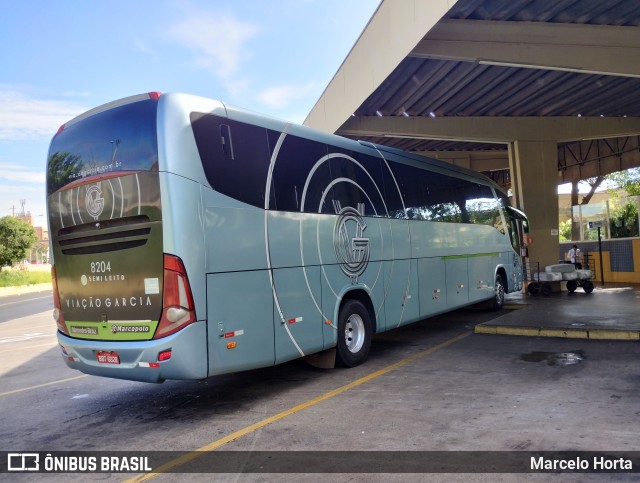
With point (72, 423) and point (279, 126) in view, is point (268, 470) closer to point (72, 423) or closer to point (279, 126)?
point (72, 423)

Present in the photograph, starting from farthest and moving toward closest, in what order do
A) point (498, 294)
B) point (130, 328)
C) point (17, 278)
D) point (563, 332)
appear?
point (17, 278) → point (498, 294) → point (563, 332) → point (130, 328)

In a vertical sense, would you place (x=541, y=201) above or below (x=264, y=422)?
above

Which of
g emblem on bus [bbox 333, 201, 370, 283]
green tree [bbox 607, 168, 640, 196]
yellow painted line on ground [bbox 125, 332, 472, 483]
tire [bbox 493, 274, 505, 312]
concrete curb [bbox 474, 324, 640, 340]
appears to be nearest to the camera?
yellow painted line on ground [bbox 125, 332, 472, 483]

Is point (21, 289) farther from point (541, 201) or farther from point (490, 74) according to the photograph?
point (490, 74)

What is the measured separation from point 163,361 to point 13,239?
136ft

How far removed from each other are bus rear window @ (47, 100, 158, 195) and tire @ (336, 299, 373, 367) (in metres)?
3.74

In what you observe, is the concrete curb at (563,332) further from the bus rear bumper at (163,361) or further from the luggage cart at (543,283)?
the luggage cart at (543,283)

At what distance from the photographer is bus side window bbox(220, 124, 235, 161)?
6.00 metres

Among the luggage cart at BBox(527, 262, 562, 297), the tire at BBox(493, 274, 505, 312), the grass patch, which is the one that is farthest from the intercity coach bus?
the grass patch

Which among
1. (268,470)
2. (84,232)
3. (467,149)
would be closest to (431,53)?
(84,232)

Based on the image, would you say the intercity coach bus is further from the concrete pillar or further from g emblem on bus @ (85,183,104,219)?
the concrete pillar

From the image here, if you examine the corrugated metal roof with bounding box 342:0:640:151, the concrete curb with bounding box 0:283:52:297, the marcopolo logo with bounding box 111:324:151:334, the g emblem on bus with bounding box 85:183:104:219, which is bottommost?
the concrete curb with bounding box 0:283:52:297

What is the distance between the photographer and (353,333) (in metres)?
8.25

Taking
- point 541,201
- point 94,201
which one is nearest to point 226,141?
point 94,201
